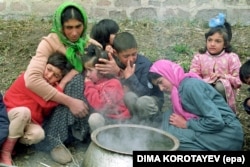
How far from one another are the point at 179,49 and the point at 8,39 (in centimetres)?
217

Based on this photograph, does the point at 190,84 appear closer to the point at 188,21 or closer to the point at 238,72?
the point at 238,72

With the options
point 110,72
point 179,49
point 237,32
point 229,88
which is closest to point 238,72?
point 229,88

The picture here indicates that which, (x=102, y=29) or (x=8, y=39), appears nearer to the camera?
(x=102, y=29)

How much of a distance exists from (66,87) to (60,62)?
0.21 metres

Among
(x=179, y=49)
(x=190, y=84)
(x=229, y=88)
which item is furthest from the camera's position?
(x=179, y=49)

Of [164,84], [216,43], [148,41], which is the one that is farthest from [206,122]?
[148,41]

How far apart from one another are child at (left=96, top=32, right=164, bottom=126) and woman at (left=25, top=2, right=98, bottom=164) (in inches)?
11.2

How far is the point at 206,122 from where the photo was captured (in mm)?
4156

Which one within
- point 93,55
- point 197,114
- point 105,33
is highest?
point 105,33

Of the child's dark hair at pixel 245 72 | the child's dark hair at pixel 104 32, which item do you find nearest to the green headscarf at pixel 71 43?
the child's dark hair at pixel 104 32

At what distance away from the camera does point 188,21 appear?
7605 millimetres

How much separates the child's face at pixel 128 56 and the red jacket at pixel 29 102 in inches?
→ 22.8

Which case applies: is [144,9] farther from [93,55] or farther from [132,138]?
[132,138]

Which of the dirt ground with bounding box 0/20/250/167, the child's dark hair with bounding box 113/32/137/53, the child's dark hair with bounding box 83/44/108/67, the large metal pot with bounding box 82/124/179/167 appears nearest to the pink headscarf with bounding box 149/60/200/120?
the child's dark hair with bounding box 113/32/137/53
